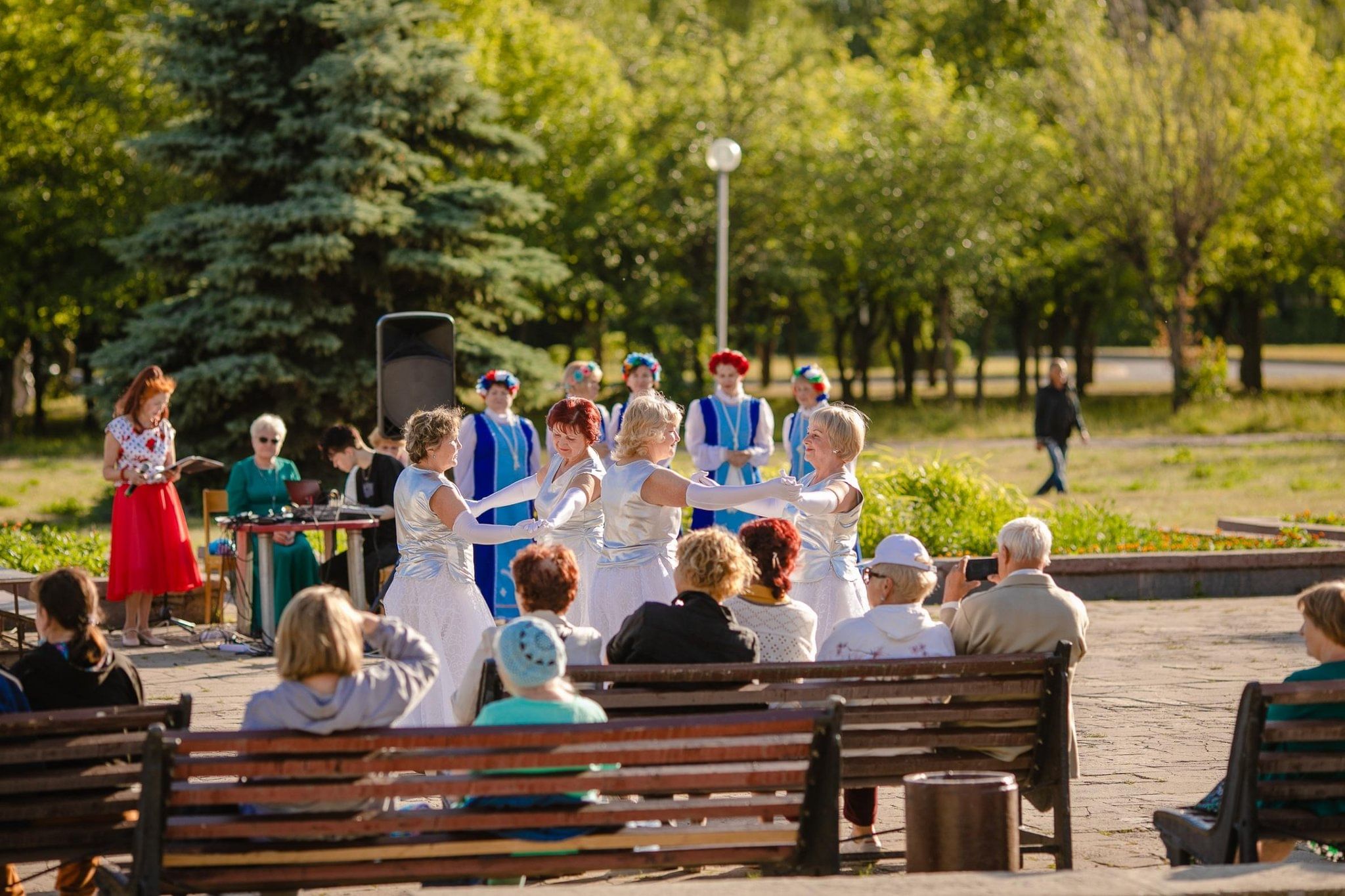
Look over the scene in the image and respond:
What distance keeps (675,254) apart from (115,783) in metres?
32.6

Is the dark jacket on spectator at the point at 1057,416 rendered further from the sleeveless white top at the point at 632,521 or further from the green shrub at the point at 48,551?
the sleeveless white top at the point at 632,521

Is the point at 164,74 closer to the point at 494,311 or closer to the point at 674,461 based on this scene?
the point at 494,311

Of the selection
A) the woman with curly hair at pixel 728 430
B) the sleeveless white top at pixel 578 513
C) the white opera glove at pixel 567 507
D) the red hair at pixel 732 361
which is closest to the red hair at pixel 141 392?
the woman with curly hair at pixel 728 430

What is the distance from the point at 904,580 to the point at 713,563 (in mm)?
823

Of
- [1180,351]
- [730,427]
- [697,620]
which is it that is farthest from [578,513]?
[1180,351]

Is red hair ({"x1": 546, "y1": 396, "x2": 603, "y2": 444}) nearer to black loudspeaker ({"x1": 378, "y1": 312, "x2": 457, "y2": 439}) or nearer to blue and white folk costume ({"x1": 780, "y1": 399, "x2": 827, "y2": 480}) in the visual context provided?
blue and white folk costume ({"x1": 780, "y1": 399, "x2": 827, "y2": 480})

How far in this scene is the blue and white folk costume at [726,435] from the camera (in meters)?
11.9

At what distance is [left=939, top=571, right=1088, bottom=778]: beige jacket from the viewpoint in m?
5.86

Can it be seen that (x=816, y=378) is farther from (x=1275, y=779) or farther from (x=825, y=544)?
(x=1275, y=779)

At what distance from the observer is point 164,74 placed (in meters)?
21.5

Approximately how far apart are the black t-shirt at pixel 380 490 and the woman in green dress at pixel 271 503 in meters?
0.47

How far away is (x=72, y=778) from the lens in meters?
4.72

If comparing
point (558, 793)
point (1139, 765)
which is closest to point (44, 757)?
point (558, 793)

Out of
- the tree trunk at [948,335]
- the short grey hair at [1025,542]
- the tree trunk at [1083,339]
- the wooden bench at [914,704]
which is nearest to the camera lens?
the wooden bench at [914,704]
